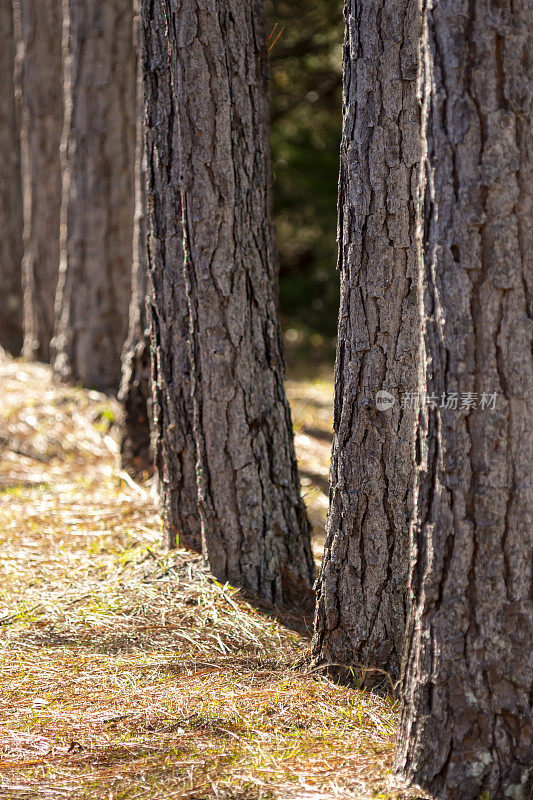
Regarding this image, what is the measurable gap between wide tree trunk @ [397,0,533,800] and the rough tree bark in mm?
1627

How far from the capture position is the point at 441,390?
1967mm

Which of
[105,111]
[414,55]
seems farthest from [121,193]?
[414,55]

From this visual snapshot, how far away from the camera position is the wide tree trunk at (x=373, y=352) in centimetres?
246

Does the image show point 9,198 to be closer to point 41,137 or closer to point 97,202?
point 41,137

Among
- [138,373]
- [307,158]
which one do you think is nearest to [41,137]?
[307,158]

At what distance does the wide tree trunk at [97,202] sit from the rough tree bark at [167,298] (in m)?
2.95

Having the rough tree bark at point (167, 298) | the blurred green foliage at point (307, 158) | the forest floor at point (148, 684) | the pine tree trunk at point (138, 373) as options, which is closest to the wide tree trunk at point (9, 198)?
the blurred green foliage at point (307, 158)

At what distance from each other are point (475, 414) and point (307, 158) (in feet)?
26.8

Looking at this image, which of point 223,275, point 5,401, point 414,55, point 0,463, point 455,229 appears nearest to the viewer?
point 455,229

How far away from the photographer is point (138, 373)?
15.3ft

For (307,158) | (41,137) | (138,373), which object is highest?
(307,158)

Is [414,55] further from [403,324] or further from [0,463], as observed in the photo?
[0,463]

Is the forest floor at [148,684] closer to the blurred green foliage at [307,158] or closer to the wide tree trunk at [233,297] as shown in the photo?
the wide tree trunk at [233,297]

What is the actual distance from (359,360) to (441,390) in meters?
0.62
